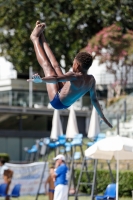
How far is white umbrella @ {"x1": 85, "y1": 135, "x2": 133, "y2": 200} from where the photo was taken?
16781 millimetres

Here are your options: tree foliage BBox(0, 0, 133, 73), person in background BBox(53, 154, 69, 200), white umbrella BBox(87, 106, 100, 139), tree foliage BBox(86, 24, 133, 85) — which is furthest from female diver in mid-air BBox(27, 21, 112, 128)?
tree foliage BBox(0, 0, 133, 73)

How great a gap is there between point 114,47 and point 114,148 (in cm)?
2752

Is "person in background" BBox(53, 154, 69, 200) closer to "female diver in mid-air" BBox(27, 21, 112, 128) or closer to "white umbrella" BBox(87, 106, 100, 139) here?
"white umbrella" BBox(87, 106, 100, 139)

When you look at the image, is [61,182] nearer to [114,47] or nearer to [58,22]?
[114,47]

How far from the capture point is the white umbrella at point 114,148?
55.1 ft

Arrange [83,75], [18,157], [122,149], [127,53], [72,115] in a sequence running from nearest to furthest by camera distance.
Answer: [83,75] < [122,149] < [72,115] < [18,157] < [127,53]

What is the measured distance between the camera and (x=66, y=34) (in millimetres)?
44688

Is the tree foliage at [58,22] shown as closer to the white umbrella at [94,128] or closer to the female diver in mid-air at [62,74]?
the white umbrella at [94,128]

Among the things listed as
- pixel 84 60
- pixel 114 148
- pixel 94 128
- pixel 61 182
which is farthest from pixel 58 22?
pixel 84 60

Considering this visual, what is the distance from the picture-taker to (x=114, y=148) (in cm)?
1695

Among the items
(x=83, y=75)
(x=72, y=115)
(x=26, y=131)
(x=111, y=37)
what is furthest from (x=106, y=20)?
(x=83, y=75)

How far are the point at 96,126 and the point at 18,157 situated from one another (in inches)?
510

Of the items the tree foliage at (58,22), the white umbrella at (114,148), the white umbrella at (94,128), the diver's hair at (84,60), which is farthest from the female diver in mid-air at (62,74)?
the tree foliage at (58,22)

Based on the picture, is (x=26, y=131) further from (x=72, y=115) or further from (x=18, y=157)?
(x=72, y=115)
